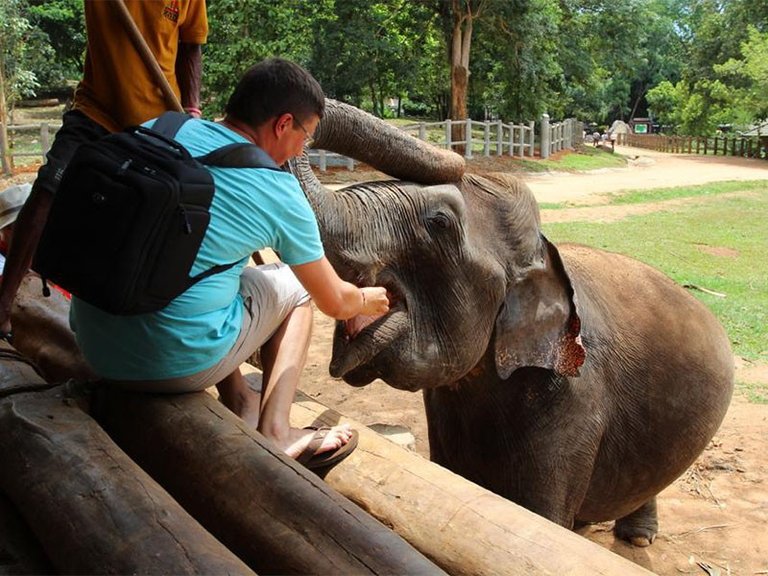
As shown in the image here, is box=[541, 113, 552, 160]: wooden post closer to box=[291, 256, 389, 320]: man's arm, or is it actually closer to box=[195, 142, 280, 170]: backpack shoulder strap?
box=[291, 256, 389, 320]: man's arm

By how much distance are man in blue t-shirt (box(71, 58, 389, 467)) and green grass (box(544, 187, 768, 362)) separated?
6830 millimetres

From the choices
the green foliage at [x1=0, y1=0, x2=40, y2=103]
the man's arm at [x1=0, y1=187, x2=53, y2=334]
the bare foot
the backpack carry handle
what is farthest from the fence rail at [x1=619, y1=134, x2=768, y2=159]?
the backpack carry handle

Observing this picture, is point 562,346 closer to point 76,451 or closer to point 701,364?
point 701,364

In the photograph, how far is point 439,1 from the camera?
27391mm

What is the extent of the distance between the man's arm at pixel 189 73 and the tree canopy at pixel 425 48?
70.0 feet

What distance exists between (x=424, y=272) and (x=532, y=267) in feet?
1.51

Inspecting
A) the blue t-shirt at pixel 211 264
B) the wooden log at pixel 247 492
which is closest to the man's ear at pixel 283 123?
the blue t-shirt at pixel 211 264

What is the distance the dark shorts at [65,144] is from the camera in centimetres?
324

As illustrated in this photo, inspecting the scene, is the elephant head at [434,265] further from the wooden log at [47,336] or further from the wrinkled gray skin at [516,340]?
the wooden log at [47,336]

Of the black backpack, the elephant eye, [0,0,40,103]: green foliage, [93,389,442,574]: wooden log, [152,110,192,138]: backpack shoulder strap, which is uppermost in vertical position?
[0,0,40,103]: green foliage

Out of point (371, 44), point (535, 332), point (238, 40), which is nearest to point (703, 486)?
point (535, 332)

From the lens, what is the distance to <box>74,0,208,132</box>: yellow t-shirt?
10.9ft

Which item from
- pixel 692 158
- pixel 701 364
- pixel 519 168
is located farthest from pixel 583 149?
pixel 701 364

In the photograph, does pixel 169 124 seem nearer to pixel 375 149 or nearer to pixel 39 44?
pixel 375 149
